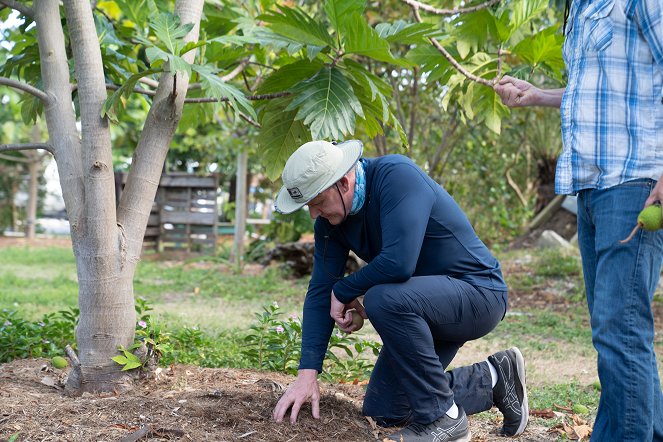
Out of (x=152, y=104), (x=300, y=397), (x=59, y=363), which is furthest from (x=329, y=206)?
(x=59, y=363)

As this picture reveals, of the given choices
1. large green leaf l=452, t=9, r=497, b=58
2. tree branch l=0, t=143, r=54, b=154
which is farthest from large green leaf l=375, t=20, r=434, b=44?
tree branch l=0, t=143, r=54, b=154

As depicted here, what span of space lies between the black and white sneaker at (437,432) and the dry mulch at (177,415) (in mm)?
142

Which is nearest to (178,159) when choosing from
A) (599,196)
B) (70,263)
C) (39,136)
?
(39,136)

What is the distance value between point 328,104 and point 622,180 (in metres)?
1.42

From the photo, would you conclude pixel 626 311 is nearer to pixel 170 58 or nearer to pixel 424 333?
pixel 424 333

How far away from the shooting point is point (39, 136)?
1670 cm

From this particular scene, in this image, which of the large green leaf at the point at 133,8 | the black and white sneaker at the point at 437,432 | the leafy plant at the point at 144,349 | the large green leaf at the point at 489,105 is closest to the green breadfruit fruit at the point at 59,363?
the leafy plant at the point at 144,349

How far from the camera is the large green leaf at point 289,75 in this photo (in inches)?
Result: 136

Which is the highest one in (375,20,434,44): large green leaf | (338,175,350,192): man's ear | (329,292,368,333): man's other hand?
(375,20,434,44): large green leaf

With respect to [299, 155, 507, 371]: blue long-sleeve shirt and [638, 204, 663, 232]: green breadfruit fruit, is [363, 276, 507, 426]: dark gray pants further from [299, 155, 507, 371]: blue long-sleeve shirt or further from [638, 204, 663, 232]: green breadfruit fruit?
[638, 204, 663, 232]: green breadfruit fruit

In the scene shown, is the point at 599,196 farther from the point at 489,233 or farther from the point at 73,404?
→ the point at 489,233

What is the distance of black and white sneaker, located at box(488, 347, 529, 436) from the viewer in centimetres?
307

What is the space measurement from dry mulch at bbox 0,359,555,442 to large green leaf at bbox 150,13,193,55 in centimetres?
141

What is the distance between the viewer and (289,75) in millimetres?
3502
